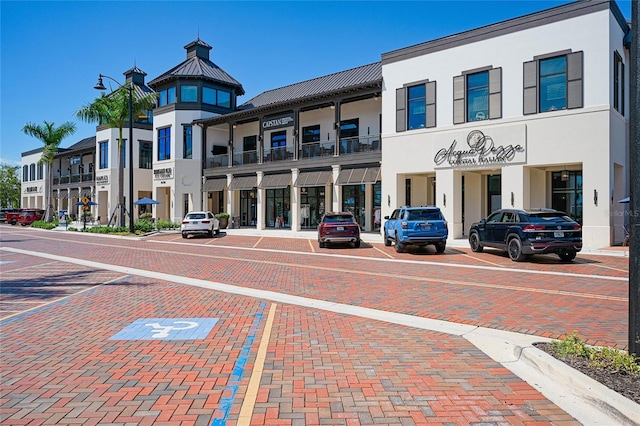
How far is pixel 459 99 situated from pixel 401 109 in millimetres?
3375

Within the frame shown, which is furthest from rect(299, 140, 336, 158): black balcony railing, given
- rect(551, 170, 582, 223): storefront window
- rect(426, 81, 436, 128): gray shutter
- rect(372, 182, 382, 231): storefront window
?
rect(551, 170, 582, 223): storefront window

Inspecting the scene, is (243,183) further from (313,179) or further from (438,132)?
(438,132)

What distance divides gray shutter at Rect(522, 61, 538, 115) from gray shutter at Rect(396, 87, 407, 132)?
20.7 feet

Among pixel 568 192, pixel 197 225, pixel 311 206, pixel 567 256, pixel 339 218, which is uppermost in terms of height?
pixel 568 192

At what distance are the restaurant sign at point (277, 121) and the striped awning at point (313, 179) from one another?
420 centimetres

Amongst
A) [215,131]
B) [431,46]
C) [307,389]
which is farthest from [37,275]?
[215,131]

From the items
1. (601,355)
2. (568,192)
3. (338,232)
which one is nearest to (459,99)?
(568,192)

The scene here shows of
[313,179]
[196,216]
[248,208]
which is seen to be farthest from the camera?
[248,208]

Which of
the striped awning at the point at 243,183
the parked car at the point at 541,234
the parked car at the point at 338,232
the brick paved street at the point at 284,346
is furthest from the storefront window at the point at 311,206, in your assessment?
→ the brick paved street at the point at 284,346

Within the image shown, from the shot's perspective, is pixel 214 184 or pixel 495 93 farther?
pixel 214 184

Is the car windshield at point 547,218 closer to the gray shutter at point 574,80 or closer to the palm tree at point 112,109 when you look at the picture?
the gray shutter at point 574,80

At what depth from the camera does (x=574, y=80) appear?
19.2 meters

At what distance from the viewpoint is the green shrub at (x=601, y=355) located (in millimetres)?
4461

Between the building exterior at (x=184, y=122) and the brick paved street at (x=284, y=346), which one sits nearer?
the brick paved street at (x=284, y=346)
